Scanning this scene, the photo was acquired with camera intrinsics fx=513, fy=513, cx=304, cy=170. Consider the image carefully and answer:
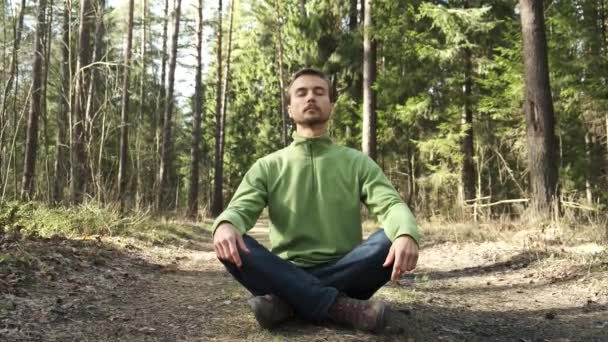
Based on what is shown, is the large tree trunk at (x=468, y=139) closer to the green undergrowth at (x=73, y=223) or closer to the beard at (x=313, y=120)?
the green undergrowth at (x=73, y=223)

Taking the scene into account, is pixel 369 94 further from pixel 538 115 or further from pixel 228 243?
pixel 228 243

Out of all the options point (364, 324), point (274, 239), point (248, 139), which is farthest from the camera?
point (248, 139)

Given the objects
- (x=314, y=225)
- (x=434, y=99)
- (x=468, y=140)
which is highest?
(x=434, y=99)

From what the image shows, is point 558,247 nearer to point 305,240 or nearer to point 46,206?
point 305,240

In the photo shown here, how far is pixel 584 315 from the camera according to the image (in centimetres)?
366

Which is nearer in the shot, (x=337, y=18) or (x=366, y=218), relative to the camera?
(x=366, y=218)

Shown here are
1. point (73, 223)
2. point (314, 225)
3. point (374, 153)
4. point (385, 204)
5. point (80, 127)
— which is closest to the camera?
point (385, 204)

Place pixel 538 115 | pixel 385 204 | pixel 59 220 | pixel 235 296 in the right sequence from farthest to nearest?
pixel 538 115
pixel 59 220
pixel 235 296
pixel 385 204

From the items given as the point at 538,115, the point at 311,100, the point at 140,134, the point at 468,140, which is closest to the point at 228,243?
the point at 311,100

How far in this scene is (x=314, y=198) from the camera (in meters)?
2.75

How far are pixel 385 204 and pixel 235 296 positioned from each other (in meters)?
1.74

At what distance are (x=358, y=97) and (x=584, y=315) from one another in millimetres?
15183

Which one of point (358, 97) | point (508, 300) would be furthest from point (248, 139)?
point (508, 300)

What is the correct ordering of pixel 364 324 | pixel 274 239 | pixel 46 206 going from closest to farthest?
pixel 364 324
pixel 274 239
pixel 46 206
